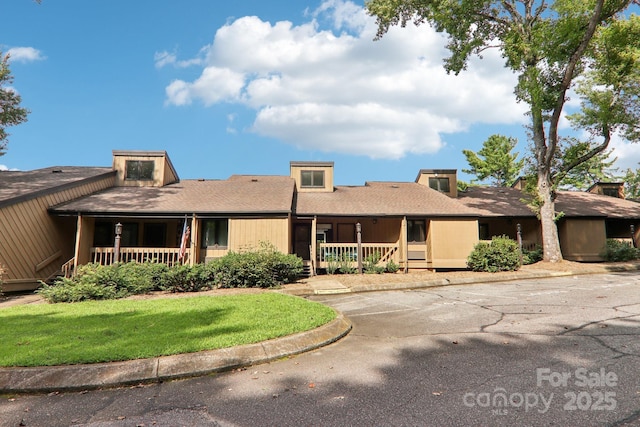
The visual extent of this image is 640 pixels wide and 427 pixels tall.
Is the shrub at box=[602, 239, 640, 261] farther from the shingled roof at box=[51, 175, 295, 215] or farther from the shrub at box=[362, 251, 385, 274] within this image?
the shingled roof at box=[51, 175, 295, 215]

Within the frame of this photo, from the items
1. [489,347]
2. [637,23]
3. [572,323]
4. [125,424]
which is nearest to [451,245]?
[572,323]

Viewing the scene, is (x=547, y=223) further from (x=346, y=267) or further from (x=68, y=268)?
(x=68, y=268)

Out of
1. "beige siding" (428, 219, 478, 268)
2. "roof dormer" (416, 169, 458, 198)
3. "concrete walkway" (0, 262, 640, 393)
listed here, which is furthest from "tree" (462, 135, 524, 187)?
"concrete walkway" (0, 262, 640, 393)

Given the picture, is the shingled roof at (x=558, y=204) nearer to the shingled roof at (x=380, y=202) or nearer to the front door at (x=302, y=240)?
the shingled roof at (x=380, y=202)

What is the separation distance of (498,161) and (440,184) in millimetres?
18968

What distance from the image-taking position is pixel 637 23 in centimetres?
1532

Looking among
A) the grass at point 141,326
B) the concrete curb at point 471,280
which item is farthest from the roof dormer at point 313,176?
the grass at point 141,326

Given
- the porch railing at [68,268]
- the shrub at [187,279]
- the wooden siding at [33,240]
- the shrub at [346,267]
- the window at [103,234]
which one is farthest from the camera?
the window at [103,234]

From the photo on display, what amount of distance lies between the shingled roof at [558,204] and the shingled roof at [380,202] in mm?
2368

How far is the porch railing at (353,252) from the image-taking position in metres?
15.6

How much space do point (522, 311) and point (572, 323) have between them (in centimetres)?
126

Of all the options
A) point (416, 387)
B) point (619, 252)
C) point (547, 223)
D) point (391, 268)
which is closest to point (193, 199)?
point (391, 268)

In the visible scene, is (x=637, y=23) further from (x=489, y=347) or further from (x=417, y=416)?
(x=417, y=416)

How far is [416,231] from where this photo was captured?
681 inches
